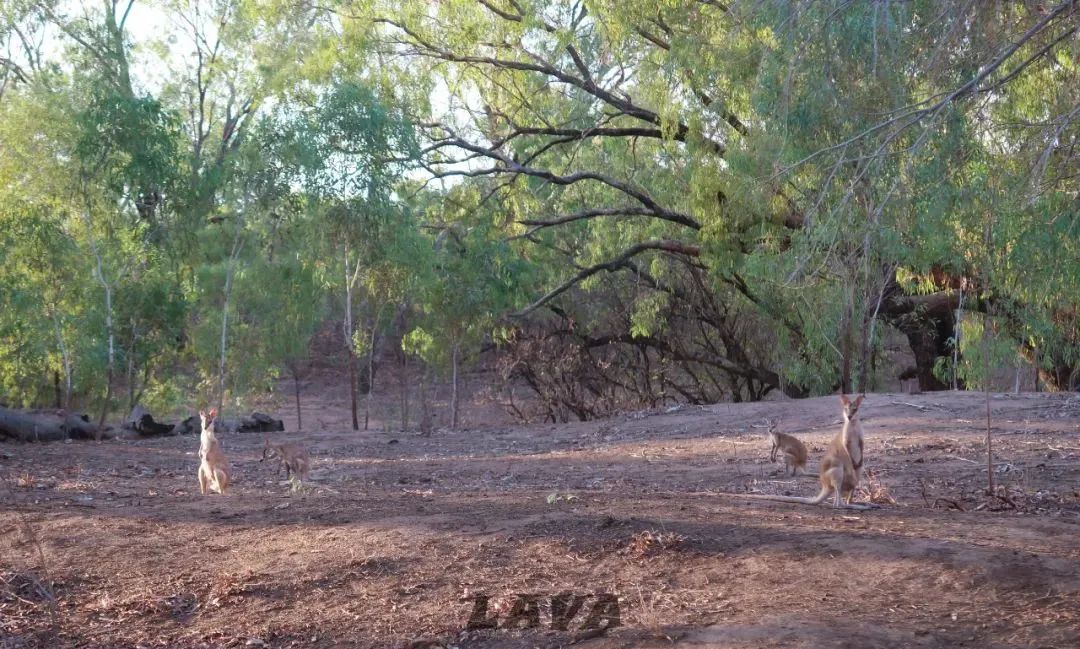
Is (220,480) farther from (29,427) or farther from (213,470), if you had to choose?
(29,427)

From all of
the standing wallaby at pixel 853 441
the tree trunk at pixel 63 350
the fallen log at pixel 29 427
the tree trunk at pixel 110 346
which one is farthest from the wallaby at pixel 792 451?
the fallen log at pixel 29 427

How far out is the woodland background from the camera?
61.2 feet

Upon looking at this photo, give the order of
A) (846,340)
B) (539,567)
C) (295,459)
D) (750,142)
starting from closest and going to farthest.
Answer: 1. (539,567)
2. (295,459)
3. (750,142)
4. (846,340)

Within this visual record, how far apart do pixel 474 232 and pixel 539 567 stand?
15304 millimetres

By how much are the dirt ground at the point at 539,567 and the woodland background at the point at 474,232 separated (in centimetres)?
517

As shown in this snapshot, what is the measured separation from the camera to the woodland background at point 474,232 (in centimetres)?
1866

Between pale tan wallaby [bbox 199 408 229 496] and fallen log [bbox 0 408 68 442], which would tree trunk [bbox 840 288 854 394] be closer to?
pale tan wallaby [bbox 199 408 229 496]

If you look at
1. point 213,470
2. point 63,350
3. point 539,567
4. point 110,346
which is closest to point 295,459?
point 213,470

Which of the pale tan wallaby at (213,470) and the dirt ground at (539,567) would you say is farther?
the pale tan wallaby at (213,470)

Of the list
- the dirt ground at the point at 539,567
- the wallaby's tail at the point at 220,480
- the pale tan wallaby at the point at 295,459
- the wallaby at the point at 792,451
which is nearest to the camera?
the dirt ground at the point at 539,567

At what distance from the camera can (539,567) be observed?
7.04m

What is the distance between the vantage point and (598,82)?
21.5 meters

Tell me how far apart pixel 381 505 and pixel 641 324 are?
50.9ft

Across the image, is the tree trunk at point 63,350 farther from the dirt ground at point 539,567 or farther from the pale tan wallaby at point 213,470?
the pale tan wallaby at point 213,470
